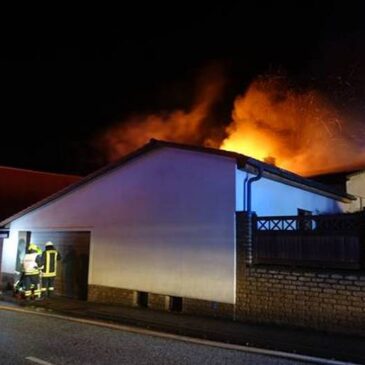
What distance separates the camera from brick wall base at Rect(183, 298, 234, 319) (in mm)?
10844

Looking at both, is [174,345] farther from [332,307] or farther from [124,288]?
[124,288]

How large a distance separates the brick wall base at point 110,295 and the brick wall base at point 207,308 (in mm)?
1974

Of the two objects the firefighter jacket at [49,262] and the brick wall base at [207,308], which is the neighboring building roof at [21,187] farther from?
the brick wall base at [207,308]

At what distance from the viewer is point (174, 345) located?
826 cm

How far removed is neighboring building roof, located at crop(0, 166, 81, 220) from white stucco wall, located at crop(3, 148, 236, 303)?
9.07 meters

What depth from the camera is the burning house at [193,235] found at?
9.96 m

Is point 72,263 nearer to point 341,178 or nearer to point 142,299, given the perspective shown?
point 142,299

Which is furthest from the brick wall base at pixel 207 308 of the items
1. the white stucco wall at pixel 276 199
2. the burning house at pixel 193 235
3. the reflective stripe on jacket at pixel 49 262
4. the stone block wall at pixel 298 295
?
the reflective stripe on jacket at pixel 49 262

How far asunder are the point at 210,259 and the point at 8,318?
458cm

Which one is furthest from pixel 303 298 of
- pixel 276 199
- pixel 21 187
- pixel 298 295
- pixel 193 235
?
pixel 21 187

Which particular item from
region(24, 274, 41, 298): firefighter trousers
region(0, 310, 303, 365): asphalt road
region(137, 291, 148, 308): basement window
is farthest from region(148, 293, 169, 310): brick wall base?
region(24, 274, 41, 298): firefighter trousers

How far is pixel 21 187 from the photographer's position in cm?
2450

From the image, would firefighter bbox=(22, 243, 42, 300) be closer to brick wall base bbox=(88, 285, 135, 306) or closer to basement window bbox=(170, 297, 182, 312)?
brick wall base bbox=(88, 285, 135, 306)

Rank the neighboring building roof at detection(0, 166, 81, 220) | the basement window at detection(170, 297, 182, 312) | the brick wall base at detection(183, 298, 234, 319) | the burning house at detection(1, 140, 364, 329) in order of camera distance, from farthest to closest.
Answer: the neighboring building roof at detection(0, 166, 81, 220), the basement window at detection(170, 297, 182, 312), the brick wall base at detection(183, 298, 234, 319), the burning house at detection(1, 140, 364, 329)
